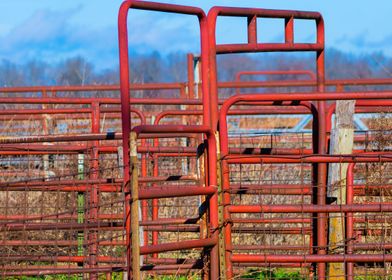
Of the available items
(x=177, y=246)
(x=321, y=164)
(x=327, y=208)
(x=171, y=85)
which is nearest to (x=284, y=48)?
(x=321, y=164)

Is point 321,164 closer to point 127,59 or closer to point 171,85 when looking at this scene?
point 127,59

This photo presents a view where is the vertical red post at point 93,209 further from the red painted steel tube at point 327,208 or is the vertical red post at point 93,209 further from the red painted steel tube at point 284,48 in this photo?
the red painted steel tube at point 327,208

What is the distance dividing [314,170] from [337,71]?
12652cm

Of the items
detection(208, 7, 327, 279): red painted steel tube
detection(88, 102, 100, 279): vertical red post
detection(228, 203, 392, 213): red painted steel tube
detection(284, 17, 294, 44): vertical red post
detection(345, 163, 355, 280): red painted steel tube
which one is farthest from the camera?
detection(88, 102, 100, 279): vertical red post

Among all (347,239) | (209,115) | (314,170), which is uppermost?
(209,115)

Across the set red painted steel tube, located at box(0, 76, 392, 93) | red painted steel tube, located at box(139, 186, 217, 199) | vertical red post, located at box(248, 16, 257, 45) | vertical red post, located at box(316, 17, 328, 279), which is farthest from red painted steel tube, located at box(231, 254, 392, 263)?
red painted steel tube, located at box(0, 76, 392, 93)

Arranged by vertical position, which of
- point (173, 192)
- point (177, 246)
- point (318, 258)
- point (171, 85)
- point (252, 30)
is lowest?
point (318, 258)

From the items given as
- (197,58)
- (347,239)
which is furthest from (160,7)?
(197,58)

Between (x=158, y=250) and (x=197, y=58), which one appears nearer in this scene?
(x=158, y=250)

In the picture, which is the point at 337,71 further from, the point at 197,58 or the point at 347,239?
the point at 347,239

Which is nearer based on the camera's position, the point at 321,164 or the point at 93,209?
the point at 321,164

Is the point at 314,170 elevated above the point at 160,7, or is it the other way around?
the point at 160,7

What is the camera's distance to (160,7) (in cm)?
594

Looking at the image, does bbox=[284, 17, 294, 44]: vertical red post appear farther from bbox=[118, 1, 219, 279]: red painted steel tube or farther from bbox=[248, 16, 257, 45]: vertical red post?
bbox=[118, 1, 219, 279]: red painted steel tube
